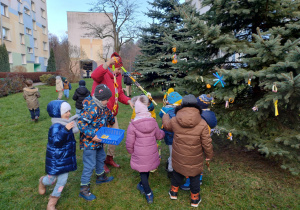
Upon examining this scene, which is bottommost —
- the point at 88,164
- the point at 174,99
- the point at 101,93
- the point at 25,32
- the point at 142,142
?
the point at 88,164

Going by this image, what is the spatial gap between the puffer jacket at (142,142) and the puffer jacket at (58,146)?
2.89 feet

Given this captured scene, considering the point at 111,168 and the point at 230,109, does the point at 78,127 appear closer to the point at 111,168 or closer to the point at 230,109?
the point at 111,168

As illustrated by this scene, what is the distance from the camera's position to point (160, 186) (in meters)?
3.51

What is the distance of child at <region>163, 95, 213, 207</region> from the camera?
274 cm

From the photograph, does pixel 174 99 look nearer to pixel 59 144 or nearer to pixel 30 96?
pixel 59 144

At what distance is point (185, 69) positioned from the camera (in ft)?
15.9

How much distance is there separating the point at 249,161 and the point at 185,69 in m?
2.63

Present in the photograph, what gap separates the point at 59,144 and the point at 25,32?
98.3 ft

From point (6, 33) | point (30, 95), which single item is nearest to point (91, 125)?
point (30, 95)

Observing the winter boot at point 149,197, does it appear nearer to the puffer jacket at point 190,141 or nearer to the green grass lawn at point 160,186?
the green grass lawn at point 160,186

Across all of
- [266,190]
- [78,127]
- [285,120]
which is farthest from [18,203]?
[285,120]

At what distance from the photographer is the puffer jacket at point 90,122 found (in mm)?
2883

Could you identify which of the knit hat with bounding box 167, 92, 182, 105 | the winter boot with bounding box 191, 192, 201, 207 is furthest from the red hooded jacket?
the winter boot with bounding box 191, 192, 201, 207

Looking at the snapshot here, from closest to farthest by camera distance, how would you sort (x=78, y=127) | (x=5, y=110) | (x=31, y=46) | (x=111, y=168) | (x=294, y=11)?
(x=78, y=127) → (x=294, y=11) → (x=111, y=168) → (x=5, y=110) → (x=31, y=46)
